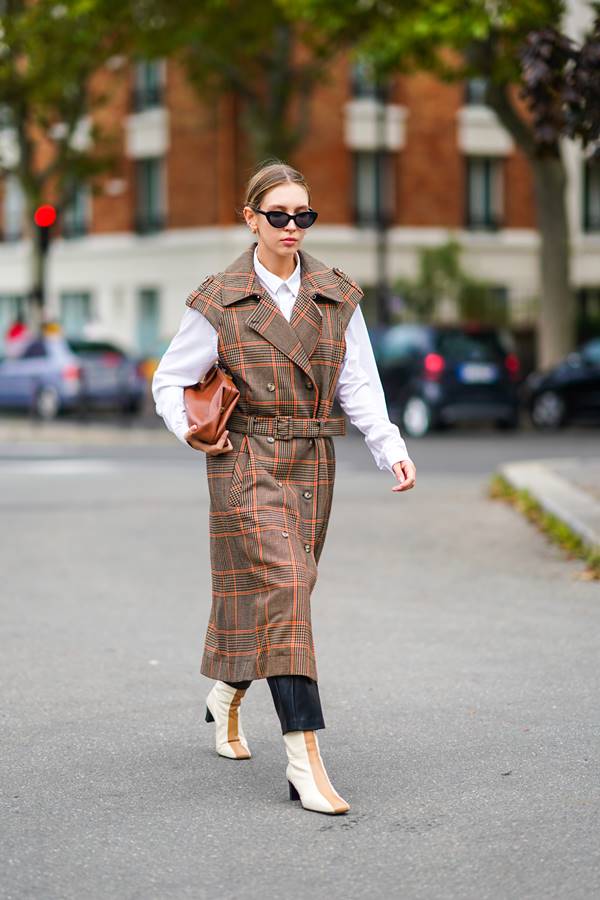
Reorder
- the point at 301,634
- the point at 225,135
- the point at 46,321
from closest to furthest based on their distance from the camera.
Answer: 1. the point at 301,634
2. the point at 46,321
3. the point at 225,135

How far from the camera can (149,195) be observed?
1684 inches

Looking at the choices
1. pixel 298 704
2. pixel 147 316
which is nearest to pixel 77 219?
pixel 147 316

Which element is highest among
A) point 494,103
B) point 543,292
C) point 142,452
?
point 494,103

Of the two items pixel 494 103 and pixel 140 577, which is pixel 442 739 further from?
pixel 494 103

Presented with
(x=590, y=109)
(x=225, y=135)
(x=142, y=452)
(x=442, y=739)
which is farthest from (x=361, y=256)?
(x=442, y=739)

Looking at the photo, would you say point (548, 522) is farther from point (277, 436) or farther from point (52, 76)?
point (52, 76)

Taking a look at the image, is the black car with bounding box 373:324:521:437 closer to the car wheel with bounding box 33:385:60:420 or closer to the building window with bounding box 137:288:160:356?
the car wheel with bounding box 33:385:60:420

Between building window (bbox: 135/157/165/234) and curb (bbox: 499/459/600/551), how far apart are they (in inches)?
1088

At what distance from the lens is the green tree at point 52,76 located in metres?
30.3

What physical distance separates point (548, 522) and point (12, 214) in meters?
39.7

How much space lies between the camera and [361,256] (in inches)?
1607

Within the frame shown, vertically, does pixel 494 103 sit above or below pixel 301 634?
above

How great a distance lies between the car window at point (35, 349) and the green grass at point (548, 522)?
45.9 ft

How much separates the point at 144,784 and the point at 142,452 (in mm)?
15650
